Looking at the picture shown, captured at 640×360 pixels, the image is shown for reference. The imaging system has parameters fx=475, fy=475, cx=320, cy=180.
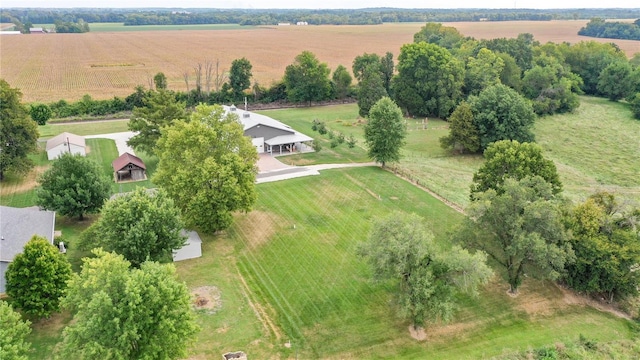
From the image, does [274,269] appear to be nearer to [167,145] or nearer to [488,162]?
[167,145]

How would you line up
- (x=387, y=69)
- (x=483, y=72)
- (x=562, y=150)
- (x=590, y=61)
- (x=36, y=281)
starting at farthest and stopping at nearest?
(x=590, y=61) < (x=387, y=69) < (x=483, y=72) < (x=562, y=150) < (x=36, y=281)

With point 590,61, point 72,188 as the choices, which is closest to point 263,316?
point 72,188

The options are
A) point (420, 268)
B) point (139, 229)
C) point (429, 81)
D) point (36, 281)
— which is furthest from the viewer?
point (429, 81)

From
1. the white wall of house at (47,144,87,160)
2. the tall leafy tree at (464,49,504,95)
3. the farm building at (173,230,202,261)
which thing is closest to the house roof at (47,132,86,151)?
the white wall of house at (47,144,87,160)

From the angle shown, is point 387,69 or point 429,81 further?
point 387,69

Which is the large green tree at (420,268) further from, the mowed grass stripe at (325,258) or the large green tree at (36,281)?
the large green tree at (36,281)

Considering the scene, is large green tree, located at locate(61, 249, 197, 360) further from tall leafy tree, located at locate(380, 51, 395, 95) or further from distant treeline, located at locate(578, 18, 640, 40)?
distant treeline, located at locate(578, 18, 640, 40)

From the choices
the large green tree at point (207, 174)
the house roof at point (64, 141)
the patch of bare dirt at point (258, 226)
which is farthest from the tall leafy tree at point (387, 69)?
the patch of bare dirt at point (258, 226)

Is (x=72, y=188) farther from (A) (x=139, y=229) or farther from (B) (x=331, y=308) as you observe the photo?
(B) (x=331, y=308)
